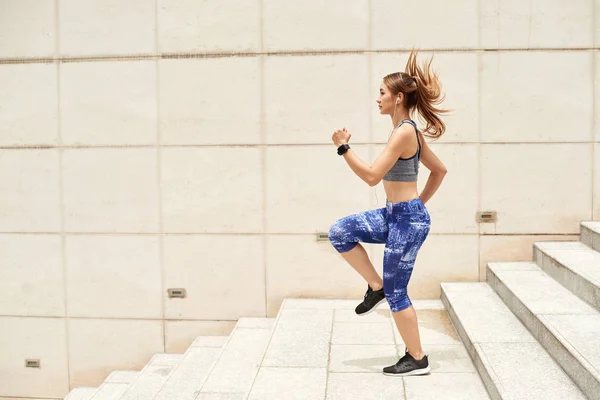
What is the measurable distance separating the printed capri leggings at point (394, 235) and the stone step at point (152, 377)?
7.62 feet

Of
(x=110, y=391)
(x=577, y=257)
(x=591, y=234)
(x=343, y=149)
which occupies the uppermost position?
(x=343, y=149)

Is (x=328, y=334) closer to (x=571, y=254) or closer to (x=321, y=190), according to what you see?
(x=321, y=190)

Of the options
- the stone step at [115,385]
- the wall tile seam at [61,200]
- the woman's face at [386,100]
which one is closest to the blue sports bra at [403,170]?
the woman's face at [386,100]

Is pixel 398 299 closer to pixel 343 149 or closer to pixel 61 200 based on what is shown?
pixel 343 149

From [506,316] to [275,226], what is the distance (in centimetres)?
231

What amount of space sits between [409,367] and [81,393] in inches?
145

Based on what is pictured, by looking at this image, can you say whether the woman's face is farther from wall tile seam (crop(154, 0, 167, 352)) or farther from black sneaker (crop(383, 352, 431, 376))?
wall tile seam (crop(154, 0, 167, 352))

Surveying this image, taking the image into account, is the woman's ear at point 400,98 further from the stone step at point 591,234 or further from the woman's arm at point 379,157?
the stone step at point 591,234

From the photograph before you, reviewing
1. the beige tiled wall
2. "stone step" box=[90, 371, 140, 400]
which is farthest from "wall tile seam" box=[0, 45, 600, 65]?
"stone step" box=[90, 371, 140, 400]

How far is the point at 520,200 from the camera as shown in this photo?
19.9 feet

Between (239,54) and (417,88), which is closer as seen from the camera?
(417,88)

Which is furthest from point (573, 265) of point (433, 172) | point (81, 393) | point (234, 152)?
point (81, 393)

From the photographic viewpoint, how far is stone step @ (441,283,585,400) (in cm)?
370

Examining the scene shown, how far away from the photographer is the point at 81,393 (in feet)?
20.8
